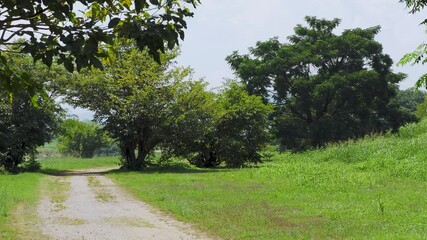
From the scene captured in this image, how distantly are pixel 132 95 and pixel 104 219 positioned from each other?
18.9 meters

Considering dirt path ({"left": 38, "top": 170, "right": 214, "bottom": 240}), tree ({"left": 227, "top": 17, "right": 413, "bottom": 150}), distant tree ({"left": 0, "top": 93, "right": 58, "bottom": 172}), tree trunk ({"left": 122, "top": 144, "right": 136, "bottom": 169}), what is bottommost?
dirt path ({"left": 38, "top": 170, "right": 214, "bottom": 240})

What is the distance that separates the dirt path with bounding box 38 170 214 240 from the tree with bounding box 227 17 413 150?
1214 inches

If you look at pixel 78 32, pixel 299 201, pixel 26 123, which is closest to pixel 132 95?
pixel 26 123

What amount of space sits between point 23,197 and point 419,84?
12.5 m

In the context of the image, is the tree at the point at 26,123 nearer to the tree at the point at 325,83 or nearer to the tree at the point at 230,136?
the tree at the point at 230,136

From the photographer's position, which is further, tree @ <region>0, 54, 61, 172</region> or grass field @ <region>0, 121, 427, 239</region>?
tree @ <region>0, 54, 61, 172</region>

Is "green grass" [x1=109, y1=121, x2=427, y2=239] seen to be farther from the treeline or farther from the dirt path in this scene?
the treeline

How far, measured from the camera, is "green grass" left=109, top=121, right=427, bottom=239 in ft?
31.1

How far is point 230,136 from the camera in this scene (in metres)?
33.4

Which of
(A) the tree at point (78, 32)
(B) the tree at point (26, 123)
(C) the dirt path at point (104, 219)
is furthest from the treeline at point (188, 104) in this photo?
(A) the tree at point (78, 32)

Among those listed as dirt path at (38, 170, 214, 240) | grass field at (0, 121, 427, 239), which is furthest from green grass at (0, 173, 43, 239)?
dirt path at (38, 170, 214, 240)

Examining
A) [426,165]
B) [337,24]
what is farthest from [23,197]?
[337,24]

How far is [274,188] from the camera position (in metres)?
16.8

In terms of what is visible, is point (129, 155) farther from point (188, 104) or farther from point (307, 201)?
point (307, 201)
